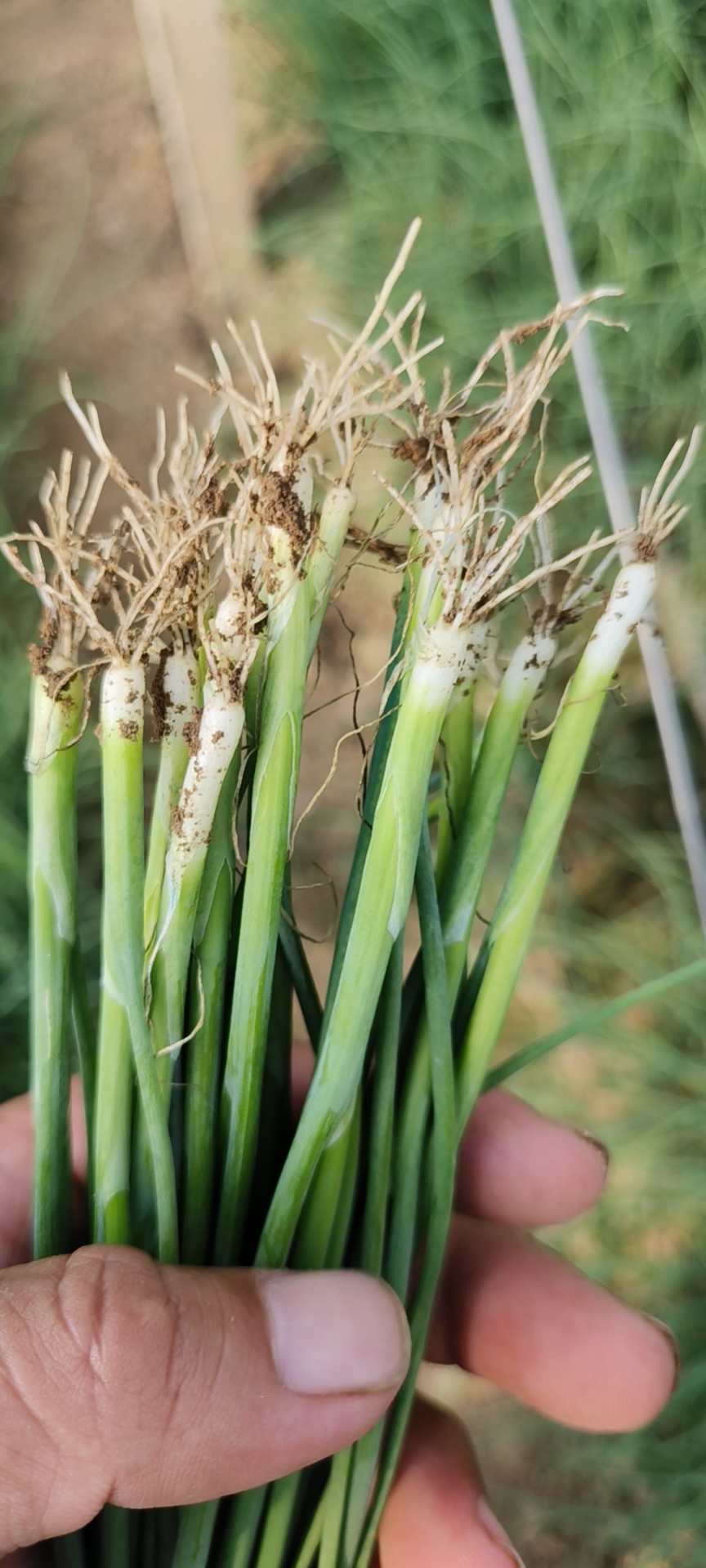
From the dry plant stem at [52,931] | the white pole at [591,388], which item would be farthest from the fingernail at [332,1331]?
the white pole at [591,388]

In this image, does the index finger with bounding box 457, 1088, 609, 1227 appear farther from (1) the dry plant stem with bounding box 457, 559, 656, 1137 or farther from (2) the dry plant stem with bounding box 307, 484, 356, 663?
(2) the dry plant stem with bounding box 307, 484, 356, 663

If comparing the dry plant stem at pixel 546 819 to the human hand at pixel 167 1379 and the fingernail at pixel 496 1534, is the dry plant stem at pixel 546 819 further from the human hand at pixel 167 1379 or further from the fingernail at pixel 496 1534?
the fingernail at pixel 496 1534

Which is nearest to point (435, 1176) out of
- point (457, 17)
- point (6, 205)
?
point (457, 17)

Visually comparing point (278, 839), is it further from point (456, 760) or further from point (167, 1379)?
point (167, 1379)

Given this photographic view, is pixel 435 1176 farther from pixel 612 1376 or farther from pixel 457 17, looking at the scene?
pixel 457 17

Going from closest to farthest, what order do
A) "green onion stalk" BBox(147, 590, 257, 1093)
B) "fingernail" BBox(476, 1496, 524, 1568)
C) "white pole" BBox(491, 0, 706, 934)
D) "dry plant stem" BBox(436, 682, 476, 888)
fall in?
"green onion stalk" BBox(147, 590, 257, 1093)
"dry plant stem" BBox(436, 682, 476, 888)
"fingernail" BBox(476, 1496, 524, 1568)
"white pole" BBox(491, 0, 706, 934)

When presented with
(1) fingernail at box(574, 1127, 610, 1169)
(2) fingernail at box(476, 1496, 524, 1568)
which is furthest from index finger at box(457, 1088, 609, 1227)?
(2) fingernail at box(476, 1496, 524, 1568)

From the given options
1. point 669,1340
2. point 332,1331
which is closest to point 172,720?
point 332,1331
